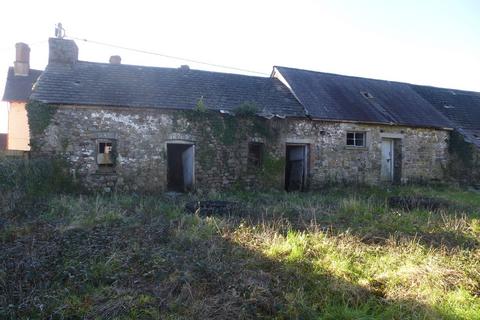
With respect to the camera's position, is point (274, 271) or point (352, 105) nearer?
point (274, 271)

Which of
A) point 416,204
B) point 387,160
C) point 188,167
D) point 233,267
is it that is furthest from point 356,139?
point 233,267

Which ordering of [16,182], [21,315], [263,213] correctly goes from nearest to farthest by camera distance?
A: [21,315], [263,213], [16,182]

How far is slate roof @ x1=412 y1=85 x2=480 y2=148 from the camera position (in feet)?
61.6

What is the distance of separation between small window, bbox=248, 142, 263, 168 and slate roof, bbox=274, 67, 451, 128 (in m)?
2.48

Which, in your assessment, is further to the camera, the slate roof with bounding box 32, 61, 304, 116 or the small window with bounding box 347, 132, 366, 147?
the small window with bounding box 347, 132, 366, 147

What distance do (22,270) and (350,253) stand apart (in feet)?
17.1

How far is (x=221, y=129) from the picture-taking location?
14203 mm

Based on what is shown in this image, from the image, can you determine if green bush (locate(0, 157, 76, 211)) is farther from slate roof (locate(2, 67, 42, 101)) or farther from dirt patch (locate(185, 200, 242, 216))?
slate roof (locate(2, 67, 42, 101))

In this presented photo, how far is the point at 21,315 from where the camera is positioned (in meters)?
4.59

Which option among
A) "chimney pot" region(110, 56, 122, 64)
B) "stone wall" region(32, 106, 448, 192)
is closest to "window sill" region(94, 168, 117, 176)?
"stone wall" region(32, 106, 448, 192)

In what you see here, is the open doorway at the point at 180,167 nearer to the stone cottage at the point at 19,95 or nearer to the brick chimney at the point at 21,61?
the stone cottage at the point at 19,95

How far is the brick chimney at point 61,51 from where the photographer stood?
14.4m

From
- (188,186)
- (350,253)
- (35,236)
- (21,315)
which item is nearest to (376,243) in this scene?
(350,253)

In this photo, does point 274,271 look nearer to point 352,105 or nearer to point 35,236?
point 35,236
